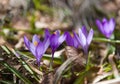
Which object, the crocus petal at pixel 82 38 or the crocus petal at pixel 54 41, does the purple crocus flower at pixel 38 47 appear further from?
the crocus petal at pixel 82 38

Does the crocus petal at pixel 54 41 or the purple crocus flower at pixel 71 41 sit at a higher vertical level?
the crocus petal at pixel 54 41

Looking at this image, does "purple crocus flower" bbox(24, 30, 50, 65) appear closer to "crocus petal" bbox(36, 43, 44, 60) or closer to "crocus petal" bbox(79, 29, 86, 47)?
"crocus petal" bbox(36, 43, 44, 60)

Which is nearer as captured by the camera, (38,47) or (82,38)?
(38,47)

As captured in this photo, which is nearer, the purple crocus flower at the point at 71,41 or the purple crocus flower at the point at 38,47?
the purple crocus flower at the point at 38,47

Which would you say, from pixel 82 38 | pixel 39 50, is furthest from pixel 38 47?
pixel 82 38

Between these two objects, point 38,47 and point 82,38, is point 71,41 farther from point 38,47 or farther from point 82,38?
point 38,47

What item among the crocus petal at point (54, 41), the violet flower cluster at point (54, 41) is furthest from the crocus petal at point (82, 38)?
the crocus petal at point (54, 41)

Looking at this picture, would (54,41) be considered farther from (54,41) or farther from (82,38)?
(82,38)

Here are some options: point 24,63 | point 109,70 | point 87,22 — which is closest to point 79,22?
point 87,22

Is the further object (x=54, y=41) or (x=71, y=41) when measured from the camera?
(x=71, y=41)

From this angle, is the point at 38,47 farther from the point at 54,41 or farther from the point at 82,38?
the point at 82,38

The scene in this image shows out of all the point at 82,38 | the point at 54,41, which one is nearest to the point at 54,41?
the point at 54,41
